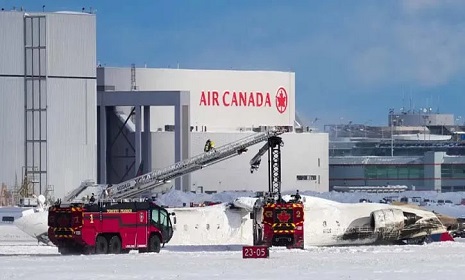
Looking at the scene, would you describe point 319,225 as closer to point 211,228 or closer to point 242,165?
point 211,228

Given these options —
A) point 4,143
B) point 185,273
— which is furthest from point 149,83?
point 185,273

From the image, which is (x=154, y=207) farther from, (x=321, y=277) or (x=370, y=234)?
(x=321, y=277)

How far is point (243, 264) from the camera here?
5222 centimetres

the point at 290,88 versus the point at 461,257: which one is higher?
the point at 290,88

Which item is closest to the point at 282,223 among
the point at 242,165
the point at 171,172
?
the point at 171,172

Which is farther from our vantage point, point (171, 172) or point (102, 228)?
point (171, 172)

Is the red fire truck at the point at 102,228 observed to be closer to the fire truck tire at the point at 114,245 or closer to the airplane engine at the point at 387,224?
the fire truck tire at the point at 114,245

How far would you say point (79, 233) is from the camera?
6209 cm

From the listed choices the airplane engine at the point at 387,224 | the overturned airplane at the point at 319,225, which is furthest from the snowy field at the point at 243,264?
the overturned airplane at the point at 319,225

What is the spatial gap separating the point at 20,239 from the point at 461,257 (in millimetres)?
32761

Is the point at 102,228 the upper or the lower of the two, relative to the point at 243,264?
upper

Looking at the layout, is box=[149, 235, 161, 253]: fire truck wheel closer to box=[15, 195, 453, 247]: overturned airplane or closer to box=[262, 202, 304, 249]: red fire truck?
box=[262, 202, 304, 249]: red fire truck

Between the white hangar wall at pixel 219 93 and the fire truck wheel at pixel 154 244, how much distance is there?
274 feet

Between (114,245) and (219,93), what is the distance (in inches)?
3577
